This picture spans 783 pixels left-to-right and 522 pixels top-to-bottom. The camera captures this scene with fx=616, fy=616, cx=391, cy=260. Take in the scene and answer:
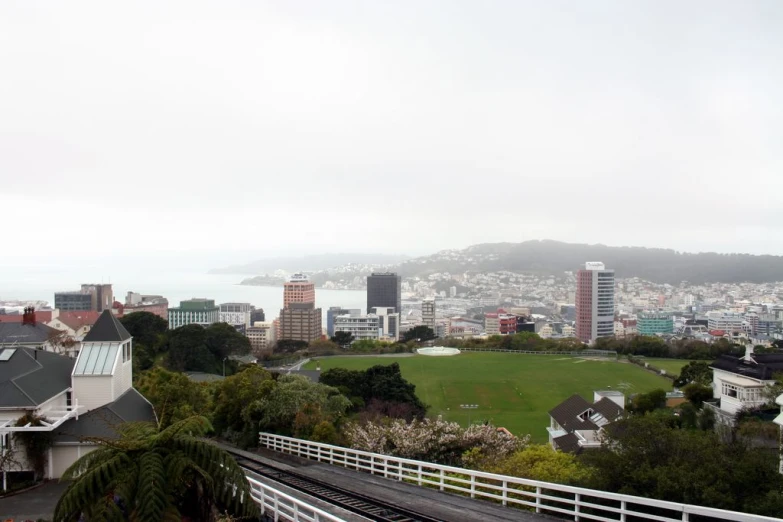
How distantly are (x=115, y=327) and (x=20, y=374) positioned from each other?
7.87 feet

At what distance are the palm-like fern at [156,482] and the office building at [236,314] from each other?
4735 inches

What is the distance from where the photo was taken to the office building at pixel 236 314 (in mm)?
127275

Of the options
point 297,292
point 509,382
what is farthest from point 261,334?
point 509,382

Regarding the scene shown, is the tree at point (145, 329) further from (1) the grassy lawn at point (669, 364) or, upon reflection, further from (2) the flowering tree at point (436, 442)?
(1) the grassy lawn at point (669, 364)

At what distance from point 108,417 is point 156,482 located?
8.30m

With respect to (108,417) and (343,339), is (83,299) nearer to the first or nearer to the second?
(343,339)

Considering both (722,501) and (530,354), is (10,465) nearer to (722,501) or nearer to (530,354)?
(722,501)

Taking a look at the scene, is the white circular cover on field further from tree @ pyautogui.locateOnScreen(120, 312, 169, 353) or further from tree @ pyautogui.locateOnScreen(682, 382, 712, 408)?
tree @ pyautogui.locateOnScreen(682, 382, 712, 408)

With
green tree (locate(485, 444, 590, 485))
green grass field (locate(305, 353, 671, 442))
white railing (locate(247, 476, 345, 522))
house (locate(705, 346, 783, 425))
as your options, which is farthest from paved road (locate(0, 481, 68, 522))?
house (locate(705, 346, 783, 425))

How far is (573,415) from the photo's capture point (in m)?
24.4

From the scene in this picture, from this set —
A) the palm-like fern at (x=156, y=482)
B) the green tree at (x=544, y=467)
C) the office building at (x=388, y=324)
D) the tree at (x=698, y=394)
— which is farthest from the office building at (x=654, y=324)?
the palm-like fern at (x=156, y=482)

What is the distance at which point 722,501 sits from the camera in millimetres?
7246

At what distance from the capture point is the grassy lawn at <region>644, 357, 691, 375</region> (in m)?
47.4

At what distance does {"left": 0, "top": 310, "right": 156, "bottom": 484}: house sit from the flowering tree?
5405 mm
